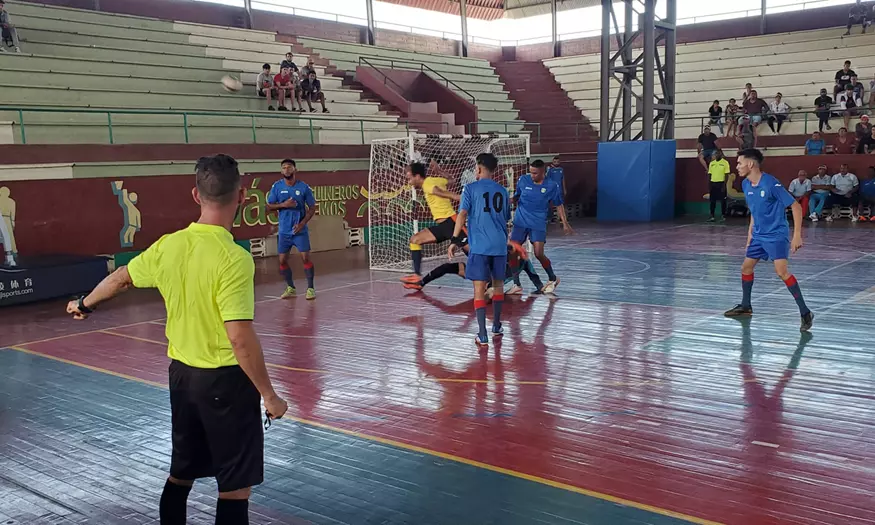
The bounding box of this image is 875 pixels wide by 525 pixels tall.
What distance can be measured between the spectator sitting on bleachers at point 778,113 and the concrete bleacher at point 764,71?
1.08 feet

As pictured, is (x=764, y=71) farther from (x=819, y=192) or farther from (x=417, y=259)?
(x=417, y=259)

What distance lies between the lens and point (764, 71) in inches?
1074

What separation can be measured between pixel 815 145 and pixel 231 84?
1654 cm

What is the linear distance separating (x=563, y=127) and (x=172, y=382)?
90.9ft

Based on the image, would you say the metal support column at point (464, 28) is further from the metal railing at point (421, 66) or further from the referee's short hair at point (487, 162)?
the referee's short hair at point (487, 162)

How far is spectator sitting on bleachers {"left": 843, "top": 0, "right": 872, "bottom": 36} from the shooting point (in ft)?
85.8

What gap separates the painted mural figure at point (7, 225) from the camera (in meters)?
11.8

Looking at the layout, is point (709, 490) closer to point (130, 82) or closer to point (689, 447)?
point (689, 447)

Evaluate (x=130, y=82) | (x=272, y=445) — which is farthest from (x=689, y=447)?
(x=130, y=82)

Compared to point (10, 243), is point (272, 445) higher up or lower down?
lower down

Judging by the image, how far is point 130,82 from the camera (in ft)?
59.4

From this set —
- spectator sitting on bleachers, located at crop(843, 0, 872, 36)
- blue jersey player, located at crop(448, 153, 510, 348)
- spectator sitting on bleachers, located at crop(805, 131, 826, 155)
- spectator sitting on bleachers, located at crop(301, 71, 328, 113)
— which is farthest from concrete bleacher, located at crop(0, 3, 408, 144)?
spectator sitting on bleachers, located at crop(843, 0, 872, 36)

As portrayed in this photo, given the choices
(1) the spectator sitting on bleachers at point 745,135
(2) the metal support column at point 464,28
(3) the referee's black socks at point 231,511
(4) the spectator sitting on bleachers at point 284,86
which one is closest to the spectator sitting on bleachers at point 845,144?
(1) the spectator sitting on bleachers at point 745,135

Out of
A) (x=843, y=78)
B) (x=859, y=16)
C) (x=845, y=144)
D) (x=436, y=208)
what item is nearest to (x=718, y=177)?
(x=845, y=144)
